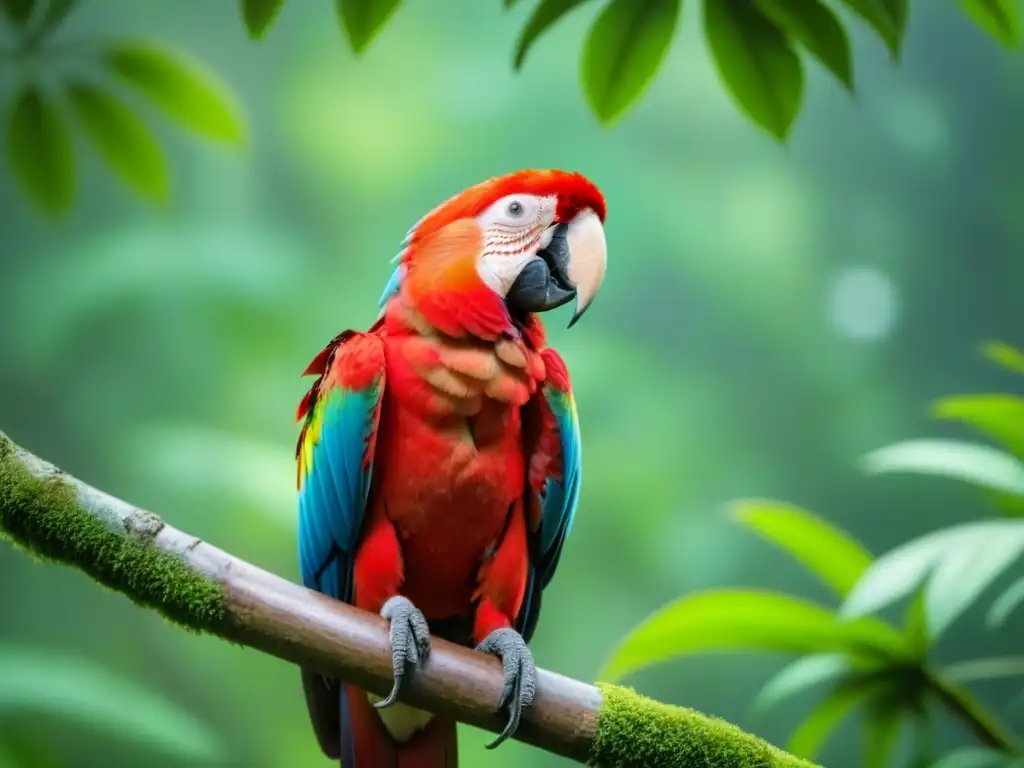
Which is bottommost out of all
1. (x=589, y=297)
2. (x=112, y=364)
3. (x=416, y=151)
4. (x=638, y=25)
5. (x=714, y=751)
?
(x=714, y=751)

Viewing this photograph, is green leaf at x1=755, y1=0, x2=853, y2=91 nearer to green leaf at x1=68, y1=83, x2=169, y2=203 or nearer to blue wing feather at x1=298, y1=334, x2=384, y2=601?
blue wing feather at x1=298, y1=334, x2=384, y2=601

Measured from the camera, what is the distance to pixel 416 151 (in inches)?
129

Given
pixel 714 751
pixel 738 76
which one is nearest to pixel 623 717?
pixel 714 751

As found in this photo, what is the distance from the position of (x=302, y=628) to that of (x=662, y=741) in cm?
50

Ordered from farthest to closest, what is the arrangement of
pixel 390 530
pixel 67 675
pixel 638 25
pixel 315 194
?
pixel 315 194
pixel 67 675
pixel 390 530
pixel 638 25

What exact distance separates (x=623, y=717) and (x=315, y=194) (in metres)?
2.37

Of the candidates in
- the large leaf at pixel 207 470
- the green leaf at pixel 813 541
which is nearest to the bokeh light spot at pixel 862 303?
the green leaf at pixel 813 541

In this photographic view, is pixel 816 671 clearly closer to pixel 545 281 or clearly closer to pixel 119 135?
pixel 545 281

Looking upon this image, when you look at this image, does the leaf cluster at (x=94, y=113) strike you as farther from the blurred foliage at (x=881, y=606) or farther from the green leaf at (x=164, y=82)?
the blurred foliage at (x=881, y=606)

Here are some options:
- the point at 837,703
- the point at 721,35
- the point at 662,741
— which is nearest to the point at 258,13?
the point at 721,35

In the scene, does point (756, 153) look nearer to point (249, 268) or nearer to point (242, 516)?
point (249, 268)

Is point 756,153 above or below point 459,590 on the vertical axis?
above

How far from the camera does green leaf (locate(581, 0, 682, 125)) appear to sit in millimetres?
1247

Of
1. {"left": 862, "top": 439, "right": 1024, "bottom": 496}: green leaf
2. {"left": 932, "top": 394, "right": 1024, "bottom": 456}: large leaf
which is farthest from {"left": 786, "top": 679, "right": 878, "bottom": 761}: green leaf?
{"left": 932, "top": 394, "right": 1024, "bottom": 456}: large leaf
